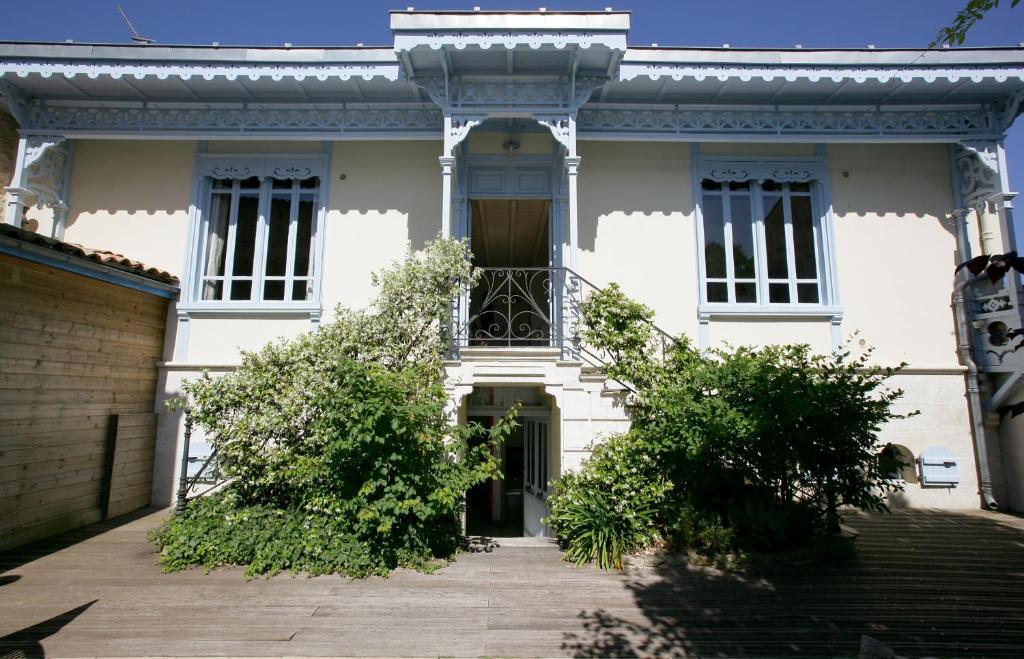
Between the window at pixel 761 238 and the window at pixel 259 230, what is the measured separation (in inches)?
229

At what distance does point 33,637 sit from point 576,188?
6.87 meters

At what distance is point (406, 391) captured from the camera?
516 centimetres

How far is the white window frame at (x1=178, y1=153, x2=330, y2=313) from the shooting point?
7.46 meters

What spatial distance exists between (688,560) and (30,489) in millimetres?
6743

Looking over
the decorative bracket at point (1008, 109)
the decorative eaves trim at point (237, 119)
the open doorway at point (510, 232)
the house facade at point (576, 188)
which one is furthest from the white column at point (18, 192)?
the decorative bracket at point (1008, 109)

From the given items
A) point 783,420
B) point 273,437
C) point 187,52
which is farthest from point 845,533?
point 187,52

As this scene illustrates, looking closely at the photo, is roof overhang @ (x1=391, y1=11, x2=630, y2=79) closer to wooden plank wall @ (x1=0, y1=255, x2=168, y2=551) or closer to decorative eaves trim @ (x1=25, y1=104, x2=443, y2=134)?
decorative eaves trim @ (x1=25, y1=104, x2=443, y2=134)

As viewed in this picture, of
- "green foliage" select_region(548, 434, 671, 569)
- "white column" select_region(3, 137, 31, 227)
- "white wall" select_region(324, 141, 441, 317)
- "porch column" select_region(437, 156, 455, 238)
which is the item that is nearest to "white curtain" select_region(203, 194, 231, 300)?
"white wall" select_region(324, 141, 441, 317)

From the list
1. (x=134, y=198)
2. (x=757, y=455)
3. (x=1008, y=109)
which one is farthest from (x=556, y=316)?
(x=1008, y=109)

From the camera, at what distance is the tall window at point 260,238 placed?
7.63 metres

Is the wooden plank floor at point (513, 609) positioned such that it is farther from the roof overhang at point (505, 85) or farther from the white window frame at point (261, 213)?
the roof overhang at point (505, 85)

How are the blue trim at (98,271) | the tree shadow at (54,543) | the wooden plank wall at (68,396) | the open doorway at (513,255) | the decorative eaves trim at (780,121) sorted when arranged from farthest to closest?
the open doorway at (513,255) < the decorative eaves trim at (780,121) < the wooden plank wall at (68,396) < the blue trim at (98,271) < the tree shadow at (54,543)

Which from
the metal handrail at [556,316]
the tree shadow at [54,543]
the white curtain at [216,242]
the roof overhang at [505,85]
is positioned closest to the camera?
the tree shadow at [54,543]

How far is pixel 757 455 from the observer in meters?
5.01
